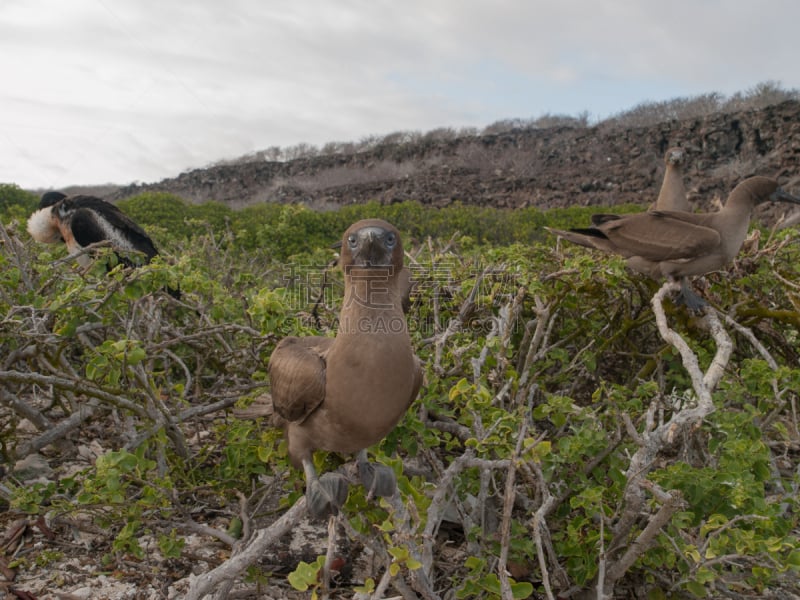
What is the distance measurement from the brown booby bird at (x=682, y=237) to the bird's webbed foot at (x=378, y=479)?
192cm

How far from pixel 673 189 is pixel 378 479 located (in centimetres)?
367

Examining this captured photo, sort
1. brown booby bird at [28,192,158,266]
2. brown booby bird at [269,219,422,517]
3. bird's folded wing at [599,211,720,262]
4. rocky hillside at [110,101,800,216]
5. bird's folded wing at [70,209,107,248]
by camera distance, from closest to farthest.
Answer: brown booby bird at [269,219,422,517] → bird's folded wing at [599,211,720,262] → brown booby bird at [28,192,158,266] → bird's folded wing at [70,209,107,248] → rocky hillside at [110,101,800,216]

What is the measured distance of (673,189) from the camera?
4.41m

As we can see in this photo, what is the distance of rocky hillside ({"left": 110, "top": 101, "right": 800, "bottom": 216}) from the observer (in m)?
18.1

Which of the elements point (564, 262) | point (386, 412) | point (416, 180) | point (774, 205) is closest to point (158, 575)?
point (386, 412)

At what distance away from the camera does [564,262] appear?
3186 mm

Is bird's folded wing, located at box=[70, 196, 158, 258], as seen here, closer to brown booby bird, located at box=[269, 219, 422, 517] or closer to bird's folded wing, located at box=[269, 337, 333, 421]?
bird's folded wing, located at box=[269, 337, 333, 421]

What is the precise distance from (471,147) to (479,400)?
24204mm

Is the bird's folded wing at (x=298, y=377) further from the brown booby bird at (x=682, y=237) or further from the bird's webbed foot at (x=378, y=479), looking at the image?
the brown booby bird at (x=682, y=237)

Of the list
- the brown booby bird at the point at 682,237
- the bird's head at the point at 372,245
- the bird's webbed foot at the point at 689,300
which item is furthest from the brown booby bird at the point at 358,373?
the brown booby bird at the point at 682,237

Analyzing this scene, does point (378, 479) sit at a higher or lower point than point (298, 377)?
lower

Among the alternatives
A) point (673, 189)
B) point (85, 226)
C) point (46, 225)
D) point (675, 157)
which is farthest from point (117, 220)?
point (675, 157)

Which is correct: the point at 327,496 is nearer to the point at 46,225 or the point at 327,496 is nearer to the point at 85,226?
the point at 85,226

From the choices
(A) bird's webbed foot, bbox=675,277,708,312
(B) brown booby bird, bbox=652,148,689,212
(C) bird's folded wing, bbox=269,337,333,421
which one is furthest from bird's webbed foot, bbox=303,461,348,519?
(B) brown booby bird, bbox=652,148,689,212
